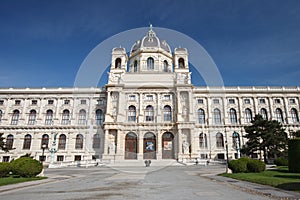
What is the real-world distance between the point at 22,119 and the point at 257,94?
6048 cm

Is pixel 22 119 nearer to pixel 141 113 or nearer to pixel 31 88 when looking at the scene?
pixel 31 88

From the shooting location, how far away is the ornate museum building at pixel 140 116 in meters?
46.7

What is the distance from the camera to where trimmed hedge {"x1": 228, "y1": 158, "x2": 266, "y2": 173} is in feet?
61.8

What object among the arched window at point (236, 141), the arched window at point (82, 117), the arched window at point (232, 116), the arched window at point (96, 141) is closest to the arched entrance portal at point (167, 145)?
the arched window at point (236, 141)

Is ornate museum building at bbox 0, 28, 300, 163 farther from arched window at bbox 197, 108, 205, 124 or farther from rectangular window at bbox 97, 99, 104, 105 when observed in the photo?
rectangular window at bbox 97, 99, 104, 105

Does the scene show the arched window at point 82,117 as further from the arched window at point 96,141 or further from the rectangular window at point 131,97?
the rectangular window at point 131,97

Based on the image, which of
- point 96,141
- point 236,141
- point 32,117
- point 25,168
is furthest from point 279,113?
point 32,117

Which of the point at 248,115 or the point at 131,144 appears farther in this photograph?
the point at 248,115

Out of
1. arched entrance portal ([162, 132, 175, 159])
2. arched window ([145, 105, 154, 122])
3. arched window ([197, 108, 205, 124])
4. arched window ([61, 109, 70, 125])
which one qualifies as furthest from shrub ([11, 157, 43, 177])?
arched window ([197, 108, 205, 124])

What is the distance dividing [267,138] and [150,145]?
76.2 ft

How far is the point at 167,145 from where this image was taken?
47.2 metres

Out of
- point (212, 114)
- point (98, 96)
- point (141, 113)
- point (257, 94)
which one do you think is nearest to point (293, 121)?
point (257, 94)

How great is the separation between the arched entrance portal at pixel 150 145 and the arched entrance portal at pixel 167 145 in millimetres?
2200

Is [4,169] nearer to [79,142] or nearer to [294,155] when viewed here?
[294,155]
